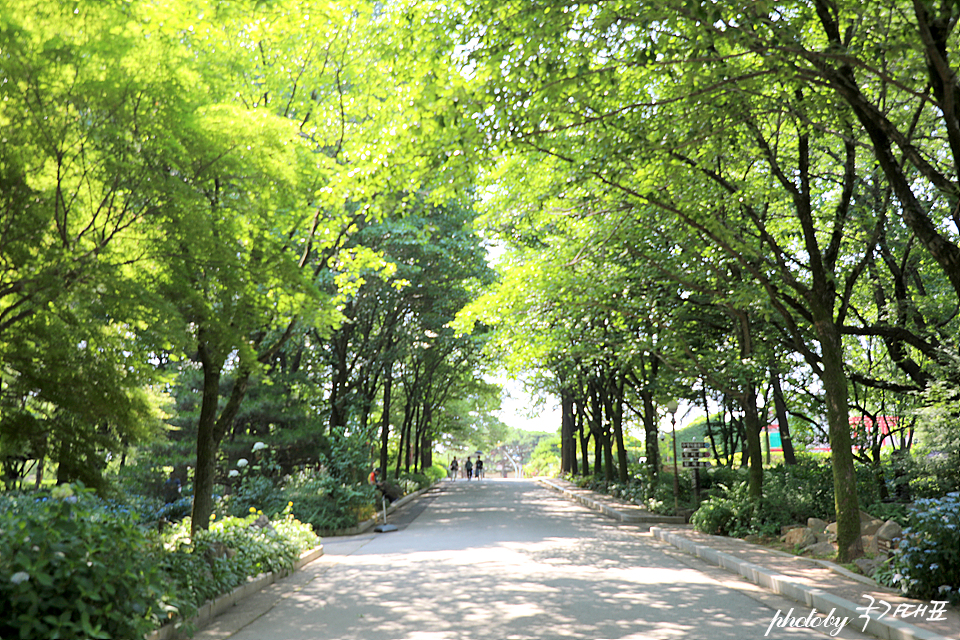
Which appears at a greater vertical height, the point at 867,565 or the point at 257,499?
the point at 257,499

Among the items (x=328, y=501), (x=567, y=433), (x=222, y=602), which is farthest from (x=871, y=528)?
(x=567, y=433)

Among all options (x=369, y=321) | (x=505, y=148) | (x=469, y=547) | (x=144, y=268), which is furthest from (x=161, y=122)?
(x=369, y=321)

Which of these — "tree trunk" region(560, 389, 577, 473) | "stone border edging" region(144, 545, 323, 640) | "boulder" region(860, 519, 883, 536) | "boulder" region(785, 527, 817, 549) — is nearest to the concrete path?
"stone border edging" region(144, 545, 323, 640)

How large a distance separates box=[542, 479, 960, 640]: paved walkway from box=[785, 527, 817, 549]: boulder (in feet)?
1.62

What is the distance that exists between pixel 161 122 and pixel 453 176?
3332 millimetres

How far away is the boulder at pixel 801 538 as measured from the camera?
38.1 feet

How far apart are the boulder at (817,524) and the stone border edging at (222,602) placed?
9.08 metres

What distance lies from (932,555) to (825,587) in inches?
50.2

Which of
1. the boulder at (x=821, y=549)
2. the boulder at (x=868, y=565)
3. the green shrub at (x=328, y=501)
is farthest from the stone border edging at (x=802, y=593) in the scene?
the green shrub at (x=328, y=501)

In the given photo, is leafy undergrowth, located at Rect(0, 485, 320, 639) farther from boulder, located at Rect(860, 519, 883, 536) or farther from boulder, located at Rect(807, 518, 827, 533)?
boulder, located at Rect(807, 518, 827, 533)

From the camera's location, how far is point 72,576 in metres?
4.95

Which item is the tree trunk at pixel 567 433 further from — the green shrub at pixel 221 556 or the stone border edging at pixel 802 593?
the green shrub at pixel 221 556

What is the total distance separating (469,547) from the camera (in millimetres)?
13219

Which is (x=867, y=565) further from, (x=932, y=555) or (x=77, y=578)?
(x=77, y=578)
